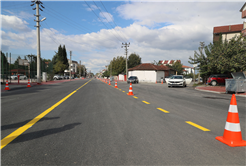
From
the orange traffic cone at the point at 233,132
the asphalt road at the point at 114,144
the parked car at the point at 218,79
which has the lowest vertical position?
the asphalt road at the point at 114,144

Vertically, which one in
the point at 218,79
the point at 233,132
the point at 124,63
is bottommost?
the point at 233,132

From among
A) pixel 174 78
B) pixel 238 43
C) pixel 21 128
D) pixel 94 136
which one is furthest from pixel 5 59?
pixel 238 43

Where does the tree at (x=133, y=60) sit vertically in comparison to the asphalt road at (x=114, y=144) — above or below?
above

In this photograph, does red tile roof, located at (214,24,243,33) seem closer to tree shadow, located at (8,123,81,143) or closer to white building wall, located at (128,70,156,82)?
white building wall, located at (128,70,156,82)

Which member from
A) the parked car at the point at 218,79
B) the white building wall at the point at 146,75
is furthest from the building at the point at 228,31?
the parked car at the point at 218,79

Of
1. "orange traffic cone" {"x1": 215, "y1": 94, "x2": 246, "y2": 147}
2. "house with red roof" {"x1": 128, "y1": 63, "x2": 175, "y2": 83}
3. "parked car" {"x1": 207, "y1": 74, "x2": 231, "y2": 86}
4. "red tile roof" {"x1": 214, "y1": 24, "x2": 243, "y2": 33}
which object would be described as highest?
"red tile roof" {"x1": 214, "y1": 24, "x2": 243, "y2": 33}

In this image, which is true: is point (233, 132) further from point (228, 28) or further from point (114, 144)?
point (228, 28)

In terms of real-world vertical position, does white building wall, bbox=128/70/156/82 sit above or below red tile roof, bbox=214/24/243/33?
below

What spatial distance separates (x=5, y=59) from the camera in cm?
2417

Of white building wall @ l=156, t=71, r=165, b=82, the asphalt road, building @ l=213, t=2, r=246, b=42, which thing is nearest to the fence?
the asphalt road

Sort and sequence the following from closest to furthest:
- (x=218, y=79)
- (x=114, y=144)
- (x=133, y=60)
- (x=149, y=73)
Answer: (x=114, y=144)
(x=218, y=79)
(x=149, y=73)
(x=133, y=60)

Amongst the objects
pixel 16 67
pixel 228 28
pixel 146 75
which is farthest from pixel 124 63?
pixel 16 67

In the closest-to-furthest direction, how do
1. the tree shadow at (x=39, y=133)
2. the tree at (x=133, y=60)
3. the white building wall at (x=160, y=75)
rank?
the tree shadow at (x=39, y=133), the white building wall at (x=160, y=75), the tree at (x=133, y=60)

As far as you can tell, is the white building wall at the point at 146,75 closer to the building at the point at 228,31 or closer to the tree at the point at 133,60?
the building at the point at 228,31
